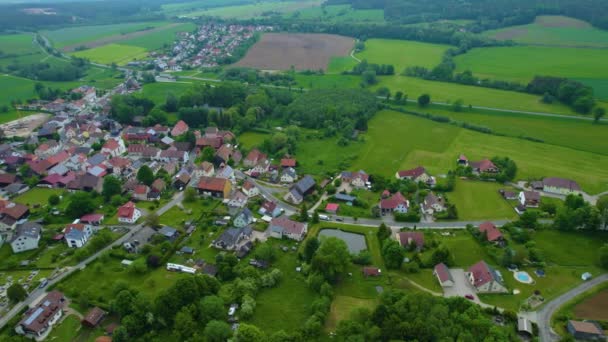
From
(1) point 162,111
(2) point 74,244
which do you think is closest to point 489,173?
(2) point 74,244

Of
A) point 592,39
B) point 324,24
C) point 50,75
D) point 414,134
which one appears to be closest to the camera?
point 414,134

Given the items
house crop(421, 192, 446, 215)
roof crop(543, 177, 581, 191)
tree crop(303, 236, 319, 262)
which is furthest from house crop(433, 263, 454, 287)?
roof crop(543, 177, 581, 191)

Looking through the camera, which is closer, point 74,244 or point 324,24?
point 74,244

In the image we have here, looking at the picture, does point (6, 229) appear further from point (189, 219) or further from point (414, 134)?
point (414, 134)

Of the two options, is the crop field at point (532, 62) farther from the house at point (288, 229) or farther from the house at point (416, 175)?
the house at point (288, 229)

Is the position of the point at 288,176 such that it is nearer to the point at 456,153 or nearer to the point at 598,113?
the point at 456,153

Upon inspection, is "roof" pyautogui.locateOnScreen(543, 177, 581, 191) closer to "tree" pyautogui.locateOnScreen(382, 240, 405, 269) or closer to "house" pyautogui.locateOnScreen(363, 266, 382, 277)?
"tree" pyautogui.locateOnScreen(382, 240, 405, 269)
